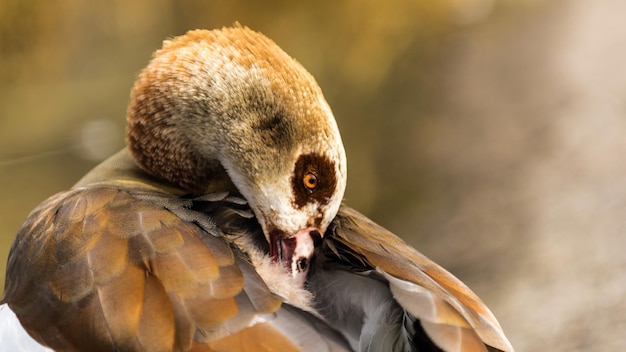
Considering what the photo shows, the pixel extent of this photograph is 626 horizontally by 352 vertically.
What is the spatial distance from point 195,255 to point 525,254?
188 cm

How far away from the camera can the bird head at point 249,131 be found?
1.90m

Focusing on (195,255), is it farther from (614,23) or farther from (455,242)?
(614,23)

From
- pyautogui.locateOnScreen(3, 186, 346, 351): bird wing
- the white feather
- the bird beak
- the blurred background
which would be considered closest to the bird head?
the bird beak

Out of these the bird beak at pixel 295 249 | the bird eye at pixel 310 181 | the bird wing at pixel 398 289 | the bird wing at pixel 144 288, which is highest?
the bird eye at pixel 310 181

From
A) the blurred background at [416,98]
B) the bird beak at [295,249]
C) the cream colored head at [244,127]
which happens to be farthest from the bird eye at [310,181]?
the blurred background at [416,98]

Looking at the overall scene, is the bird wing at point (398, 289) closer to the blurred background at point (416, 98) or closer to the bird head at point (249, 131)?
the bird head at point (249, 131)

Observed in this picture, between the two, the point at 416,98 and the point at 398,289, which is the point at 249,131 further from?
the point at 416,98

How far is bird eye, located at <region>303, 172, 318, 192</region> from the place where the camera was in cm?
191

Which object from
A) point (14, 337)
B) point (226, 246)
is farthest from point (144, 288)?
point (14, 337)

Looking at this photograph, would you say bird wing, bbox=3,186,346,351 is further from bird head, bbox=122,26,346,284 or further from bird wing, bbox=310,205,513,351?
bird head, bbox=122,26,346,284

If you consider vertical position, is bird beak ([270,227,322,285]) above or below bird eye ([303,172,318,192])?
below

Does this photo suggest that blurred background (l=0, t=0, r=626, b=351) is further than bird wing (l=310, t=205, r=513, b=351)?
Yes

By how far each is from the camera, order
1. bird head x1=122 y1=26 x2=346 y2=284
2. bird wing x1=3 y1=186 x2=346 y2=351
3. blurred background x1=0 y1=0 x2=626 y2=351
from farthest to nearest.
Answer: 1. blurred background x1=0 y1=0 x2=626 y2=351
2. bird head x1=122 y1=26 x2=346 y2=284
3. bird wing x1=3 y1=186 x2=346 y2=351

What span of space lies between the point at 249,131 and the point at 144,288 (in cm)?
67
